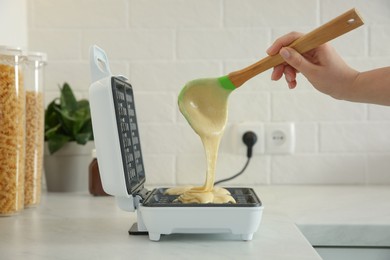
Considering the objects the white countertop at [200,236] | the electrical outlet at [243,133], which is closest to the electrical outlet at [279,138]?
the electrical outlet at [243,133]

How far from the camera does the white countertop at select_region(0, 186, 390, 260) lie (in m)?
0.87

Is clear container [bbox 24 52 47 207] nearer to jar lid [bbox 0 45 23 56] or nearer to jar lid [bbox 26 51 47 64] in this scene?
jar lid [bbox 26 51 47 64]

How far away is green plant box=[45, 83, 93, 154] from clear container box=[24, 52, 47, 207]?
20 centimetres

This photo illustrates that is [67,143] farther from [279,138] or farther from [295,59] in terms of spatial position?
[295,59]

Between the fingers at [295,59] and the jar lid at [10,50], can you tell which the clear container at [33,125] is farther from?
the fingers at [295,59]

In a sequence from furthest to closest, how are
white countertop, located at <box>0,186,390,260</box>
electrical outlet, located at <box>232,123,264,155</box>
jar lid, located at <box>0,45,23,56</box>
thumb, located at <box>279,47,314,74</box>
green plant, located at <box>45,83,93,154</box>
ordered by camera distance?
electrical outlet, located at <box>232,123,264,155</box>
green plant, located at <box>45,83,93,154</box>
jar lid, located at <box>0,45,23,56</box>
thumb, located at <box>279,47,314,74</box>
white countertop, located at <box>0,186,390,260</box>

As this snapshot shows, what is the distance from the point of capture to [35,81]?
1.30m

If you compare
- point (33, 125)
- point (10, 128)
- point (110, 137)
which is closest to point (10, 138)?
point (10, 128)

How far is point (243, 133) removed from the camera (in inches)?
63.8

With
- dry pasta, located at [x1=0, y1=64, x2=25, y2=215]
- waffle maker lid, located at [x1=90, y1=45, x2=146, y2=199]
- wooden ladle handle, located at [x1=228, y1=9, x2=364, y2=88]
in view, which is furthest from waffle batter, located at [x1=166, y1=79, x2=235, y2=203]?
dry pasta, located at [x1=0, y1=64, x2=25, y2=215]

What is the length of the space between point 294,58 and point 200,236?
0.34 m

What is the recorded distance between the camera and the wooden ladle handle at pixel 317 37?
36.6 inches

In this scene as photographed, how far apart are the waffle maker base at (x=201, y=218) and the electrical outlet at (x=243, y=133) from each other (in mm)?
689

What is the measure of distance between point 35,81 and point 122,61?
15.8 inches
